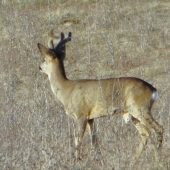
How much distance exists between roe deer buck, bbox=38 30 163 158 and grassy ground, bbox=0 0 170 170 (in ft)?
0.43

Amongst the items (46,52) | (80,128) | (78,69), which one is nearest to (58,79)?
(46,52)

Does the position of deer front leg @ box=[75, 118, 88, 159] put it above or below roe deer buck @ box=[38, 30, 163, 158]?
below

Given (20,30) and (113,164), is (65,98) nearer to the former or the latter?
(113,164)

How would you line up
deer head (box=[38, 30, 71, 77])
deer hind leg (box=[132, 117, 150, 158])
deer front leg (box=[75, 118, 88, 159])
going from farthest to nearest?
deer head (box=[38, 30, 71, 77]) → deer front leg (box=[75, 118, 88, 159]) → deer hind leg (box=[132, 117, 150, 158])

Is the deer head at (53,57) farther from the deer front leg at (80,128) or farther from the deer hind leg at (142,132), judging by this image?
the deer hind leg at (142,132)

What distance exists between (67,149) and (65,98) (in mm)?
1577

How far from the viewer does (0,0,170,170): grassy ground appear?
595 centimetres

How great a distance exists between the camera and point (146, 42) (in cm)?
1266

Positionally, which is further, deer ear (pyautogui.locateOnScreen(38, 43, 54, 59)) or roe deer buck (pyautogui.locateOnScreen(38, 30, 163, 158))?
deer ear (pyautogui.locateOnScreen(38, 43, 54, 59))

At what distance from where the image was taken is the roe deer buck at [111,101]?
712 cm

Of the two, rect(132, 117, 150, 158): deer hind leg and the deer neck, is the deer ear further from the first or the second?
rect(132, 117, 150, 158): deer hind leg

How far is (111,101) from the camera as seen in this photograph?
7.33 metres

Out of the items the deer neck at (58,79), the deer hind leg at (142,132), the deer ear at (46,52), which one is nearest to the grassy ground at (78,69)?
the deer hind leg at (142,132)

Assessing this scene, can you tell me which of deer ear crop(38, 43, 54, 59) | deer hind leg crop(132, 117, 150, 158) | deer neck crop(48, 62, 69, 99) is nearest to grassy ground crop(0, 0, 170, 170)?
deer hind leg crop(132, 117, 150, 158)
